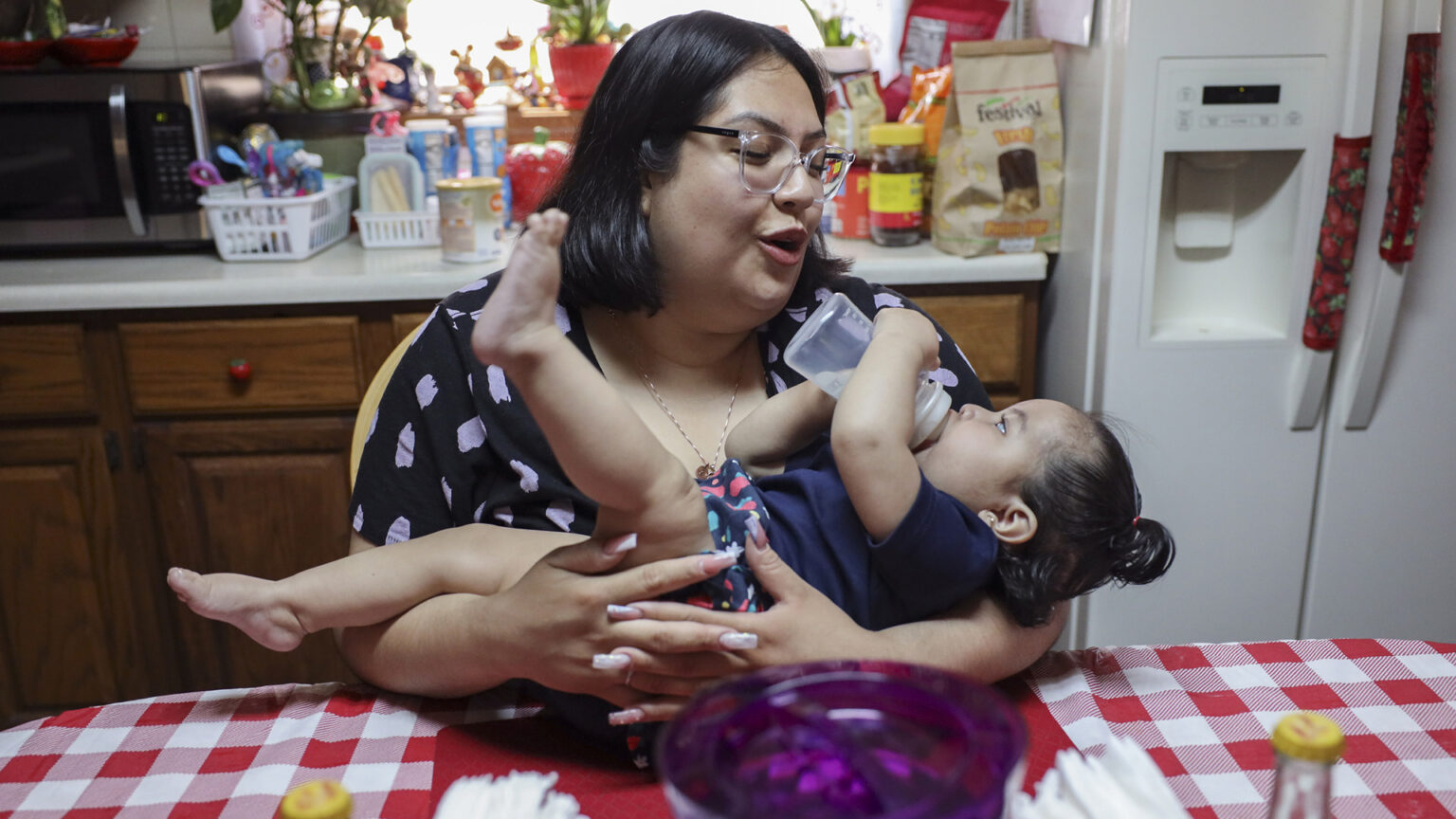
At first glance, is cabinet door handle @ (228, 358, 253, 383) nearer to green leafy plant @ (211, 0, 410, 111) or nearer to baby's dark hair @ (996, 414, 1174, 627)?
green leafy plant @ (211, 0, 410, 111)

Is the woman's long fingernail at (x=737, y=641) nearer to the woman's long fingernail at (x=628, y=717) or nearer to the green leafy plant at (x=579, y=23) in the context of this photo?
the woman's long fingernail at (x=628, y=717)

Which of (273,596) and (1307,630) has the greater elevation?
(273,596)

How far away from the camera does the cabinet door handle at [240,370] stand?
6.76ft

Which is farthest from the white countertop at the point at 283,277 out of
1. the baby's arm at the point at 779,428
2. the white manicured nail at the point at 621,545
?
the white manicured nail at the point at 621,545

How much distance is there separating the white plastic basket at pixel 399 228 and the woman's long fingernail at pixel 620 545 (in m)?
1.64

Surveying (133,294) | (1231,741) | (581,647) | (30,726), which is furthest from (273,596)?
(133,294)

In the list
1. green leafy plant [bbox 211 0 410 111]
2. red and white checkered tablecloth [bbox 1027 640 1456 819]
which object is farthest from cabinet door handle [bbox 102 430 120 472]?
red and white checkered tablecloth [bbox 1027 640 1456 819]

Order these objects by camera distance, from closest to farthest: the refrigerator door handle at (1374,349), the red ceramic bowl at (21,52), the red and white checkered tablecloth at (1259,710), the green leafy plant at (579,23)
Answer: the red and white checkered tablecloth at (1259,710) → the refrigerator door handle at (1374,349) → the red ceramic bowl at (21,52) → the green leafy plant at (579,23)

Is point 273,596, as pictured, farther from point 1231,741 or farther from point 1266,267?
point 1266,267

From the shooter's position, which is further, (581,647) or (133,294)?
(133,294)

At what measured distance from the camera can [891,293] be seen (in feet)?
4.86

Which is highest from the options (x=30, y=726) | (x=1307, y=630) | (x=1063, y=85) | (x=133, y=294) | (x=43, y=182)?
(x=1063, y=85)

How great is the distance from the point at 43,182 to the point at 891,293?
1.77 m

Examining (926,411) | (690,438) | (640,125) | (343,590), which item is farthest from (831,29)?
(343,590)
